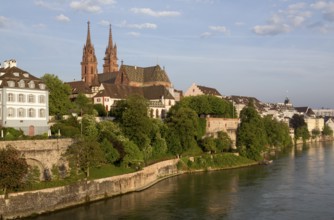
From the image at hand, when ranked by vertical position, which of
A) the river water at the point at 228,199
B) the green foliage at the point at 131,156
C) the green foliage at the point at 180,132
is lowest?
the river water at the point at 228,199

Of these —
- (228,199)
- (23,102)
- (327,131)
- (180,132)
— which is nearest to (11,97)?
(23,102)

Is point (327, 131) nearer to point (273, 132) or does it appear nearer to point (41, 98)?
point (273, 132)

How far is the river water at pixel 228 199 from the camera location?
38250 mm

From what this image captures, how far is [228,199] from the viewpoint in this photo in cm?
4462

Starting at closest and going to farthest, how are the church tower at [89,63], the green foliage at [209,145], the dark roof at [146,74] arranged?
1. the green foliage at [209,145]
2. the dark roof at [146,74]
3. the church tower at [89,63]

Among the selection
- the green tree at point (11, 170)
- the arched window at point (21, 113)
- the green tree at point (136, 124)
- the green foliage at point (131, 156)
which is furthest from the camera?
the green tree at point (136, 124)

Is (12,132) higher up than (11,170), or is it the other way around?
(12,132)

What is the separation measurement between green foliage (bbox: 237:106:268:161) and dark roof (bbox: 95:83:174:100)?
15.9 meters

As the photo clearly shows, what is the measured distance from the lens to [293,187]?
167 feet

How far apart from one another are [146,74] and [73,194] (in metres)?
63.1

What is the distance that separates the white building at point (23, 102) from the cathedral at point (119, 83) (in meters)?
24.6

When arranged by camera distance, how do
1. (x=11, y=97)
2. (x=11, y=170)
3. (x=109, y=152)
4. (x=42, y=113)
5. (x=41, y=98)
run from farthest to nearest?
(x=42, y=113) < (x=41, y=98) < (x=11, y=97) < (x=109, y=152) < (x=11, y=170)

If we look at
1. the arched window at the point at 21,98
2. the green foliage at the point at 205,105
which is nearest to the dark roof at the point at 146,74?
the green foliage at the point at 205,105

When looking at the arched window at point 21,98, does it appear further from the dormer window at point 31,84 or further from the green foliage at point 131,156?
the green foliage at point 131,156
